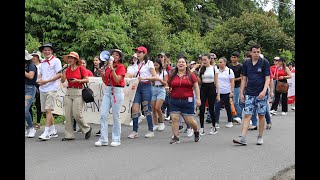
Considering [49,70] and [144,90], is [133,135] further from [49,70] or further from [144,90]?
[49,70]

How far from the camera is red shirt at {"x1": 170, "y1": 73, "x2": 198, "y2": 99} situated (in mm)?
10008

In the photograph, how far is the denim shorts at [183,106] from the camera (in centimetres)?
1002

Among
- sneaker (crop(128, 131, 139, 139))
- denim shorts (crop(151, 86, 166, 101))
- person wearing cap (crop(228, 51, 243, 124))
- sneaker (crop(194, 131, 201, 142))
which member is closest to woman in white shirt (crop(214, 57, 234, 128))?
person wearing cap (crop(228, 51, 243, 124))

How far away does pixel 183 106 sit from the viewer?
10.0 meters

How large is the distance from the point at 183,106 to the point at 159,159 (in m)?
1.78

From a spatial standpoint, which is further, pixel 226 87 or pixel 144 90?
pixel 226 87

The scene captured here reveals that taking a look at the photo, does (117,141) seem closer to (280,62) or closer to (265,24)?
(280,62)

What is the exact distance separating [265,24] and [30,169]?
23.3 metres

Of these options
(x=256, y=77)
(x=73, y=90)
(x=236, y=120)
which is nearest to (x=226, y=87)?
(x=236, y=120)

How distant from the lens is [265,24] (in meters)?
29.1

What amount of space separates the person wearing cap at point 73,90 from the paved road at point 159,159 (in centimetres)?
29

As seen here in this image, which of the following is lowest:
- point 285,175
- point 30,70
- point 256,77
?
point 285,175

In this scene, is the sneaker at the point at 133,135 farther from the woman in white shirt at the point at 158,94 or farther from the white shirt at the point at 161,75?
the white shirt at the point at 161,75
